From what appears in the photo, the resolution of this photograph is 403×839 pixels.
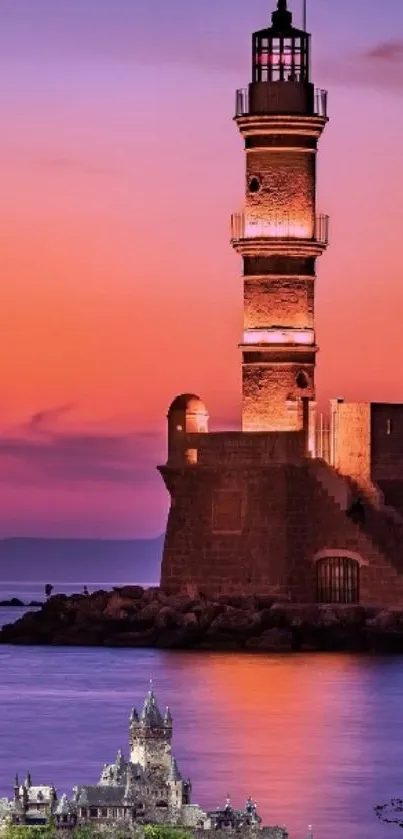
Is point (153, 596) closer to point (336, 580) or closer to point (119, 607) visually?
point (119, 607)

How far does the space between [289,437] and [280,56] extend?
881 cm

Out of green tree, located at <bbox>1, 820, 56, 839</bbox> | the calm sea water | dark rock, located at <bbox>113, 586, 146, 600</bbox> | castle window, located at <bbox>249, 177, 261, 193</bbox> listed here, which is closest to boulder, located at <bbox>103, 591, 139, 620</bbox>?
dark rock, located at <bbox>113, 586, 146, 600</bbox>

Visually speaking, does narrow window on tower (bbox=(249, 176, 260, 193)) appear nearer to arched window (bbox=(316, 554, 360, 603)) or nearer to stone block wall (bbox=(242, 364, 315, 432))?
stone block wall (bbox=(242, 364, 315, 432))

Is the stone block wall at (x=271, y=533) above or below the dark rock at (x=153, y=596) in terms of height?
above

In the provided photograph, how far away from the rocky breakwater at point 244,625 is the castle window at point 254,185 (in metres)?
9.24

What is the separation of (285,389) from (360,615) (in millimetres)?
5359

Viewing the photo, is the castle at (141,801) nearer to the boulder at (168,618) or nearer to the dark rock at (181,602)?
the dark rock at (181,602)

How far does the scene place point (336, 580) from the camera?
80.2 meters

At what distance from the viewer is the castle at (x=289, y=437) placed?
259 ft

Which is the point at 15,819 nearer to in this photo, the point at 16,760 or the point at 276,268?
the point at 16,760

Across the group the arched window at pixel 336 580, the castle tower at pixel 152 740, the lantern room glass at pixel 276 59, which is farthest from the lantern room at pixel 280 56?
the castle tower at pixel 152 740

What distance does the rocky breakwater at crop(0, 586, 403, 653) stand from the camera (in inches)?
3095

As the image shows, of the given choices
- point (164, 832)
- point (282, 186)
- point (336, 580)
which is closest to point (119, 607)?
point (336, 580)

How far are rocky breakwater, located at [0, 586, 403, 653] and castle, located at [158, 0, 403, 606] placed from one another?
2.08ft
